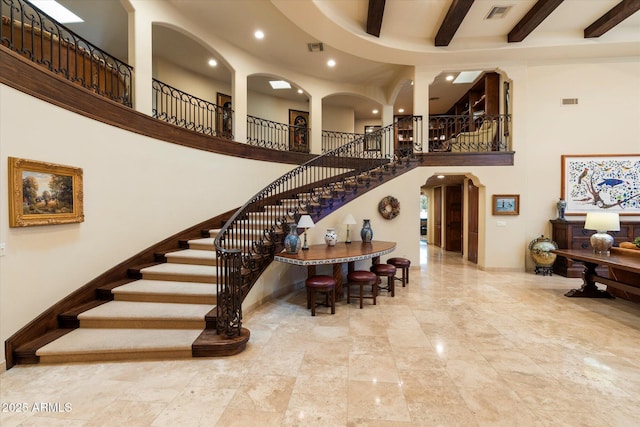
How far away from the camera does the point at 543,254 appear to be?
6.03 meters

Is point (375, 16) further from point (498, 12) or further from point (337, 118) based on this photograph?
point (337, 118)

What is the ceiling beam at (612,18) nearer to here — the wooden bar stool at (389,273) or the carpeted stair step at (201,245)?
the wooden bar stool at (389,273)

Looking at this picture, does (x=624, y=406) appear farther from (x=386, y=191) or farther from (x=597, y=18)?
(x=597, y=18)

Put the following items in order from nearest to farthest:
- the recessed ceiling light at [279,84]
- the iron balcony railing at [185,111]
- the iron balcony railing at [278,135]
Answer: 1. the iron balcony railing at [185,111]
2. the iron balcony railing at [278,135]
3. the recessed ceiling light at [279,84]

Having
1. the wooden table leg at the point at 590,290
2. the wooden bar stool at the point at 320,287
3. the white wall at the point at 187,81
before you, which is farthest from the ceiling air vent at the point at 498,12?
the white wall at the point at 187,81

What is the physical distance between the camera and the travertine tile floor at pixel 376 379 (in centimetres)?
197

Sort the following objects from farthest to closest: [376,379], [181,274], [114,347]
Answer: [181,274] → [114,347] → [376,379]

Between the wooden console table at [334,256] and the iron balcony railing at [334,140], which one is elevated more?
the iron balcony railing at [334,140]

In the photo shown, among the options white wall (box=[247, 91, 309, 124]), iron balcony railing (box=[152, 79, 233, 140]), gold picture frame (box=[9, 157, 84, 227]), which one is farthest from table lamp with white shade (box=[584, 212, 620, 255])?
white wall (box=[247, 91, 309, 124])

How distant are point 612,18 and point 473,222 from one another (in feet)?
15.7

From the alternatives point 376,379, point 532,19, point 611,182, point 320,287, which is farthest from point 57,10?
point 611,182

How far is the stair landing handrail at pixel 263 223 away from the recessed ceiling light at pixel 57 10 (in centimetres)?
506

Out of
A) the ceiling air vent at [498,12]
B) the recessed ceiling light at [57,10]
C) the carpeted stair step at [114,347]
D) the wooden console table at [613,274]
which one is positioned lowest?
the carpeted stair step at [114,347]

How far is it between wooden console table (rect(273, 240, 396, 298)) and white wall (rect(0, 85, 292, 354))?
6.74ft
